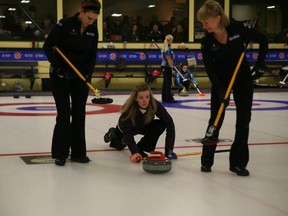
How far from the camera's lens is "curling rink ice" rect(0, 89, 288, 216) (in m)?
3.42

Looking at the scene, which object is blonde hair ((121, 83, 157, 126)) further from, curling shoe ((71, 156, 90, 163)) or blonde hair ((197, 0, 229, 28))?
blonde hair ((197, 0, 229, 28))

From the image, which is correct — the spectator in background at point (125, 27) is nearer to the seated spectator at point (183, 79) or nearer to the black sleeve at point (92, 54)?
the seated spectator at point (183, 79)

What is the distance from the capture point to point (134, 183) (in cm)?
418

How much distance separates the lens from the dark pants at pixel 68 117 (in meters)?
5.00

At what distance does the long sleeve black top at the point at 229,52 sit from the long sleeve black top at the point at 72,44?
1.21 metres

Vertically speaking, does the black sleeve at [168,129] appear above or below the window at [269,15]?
below

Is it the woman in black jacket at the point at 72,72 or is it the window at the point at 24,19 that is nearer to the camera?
the woman in black jacket at the point at 72,72

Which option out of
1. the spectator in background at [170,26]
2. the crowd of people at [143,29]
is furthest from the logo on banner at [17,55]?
the spectator in background at [170,26]

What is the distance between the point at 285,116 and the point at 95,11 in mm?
5472

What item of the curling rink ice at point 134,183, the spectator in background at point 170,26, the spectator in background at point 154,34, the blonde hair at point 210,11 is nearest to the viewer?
the curling rink ice at point 134,183

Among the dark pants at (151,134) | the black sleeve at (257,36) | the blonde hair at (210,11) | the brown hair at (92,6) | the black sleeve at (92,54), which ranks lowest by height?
the dark pants at (151,134)

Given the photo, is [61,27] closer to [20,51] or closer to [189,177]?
[189,177]

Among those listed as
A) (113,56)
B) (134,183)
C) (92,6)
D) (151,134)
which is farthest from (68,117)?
(113,56)

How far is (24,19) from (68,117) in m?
13.7
